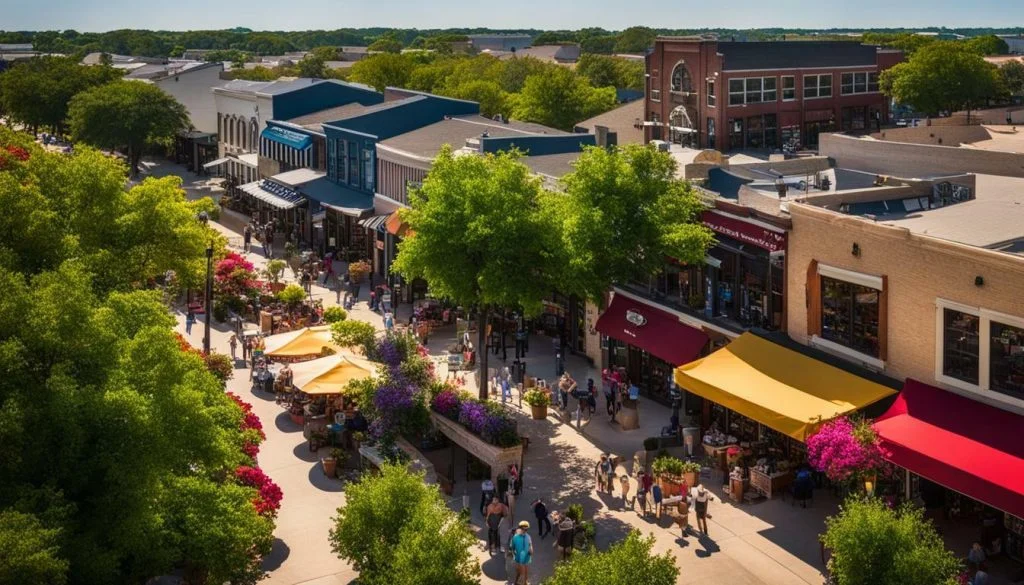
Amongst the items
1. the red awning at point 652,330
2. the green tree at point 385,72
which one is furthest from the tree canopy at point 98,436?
the green tree at point 385,72

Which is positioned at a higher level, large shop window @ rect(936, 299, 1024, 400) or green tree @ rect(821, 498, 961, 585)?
large shop window @ rect(936, 299, 1024, 400)

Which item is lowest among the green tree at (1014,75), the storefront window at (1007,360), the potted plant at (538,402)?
the potted plant at (538,402)

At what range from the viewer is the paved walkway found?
2839 cm

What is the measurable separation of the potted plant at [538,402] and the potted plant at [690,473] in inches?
312

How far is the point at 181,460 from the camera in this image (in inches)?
930

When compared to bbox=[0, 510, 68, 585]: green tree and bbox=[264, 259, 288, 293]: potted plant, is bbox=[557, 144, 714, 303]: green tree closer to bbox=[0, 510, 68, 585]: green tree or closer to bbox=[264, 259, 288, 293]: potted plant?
bbox=[0, 510, 68, 585]: green tree

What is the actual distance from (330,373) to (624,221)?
10824mm

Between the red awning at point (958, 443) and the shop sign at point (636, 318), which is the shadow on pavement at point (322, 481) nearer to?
the shop sign at point (636, 318)

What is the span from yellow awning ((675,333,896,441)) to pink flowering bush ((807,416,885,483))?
1.09 m

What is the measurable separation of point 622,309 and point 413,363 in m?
10.1

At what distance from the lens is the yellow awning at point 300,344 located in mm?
42562

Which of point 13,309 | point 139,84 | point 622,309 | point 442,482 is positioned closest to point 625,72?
point 139,84

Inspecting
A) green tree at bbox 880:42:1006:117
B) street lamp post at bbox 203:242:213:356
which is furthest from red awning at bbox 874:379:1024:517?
green tree at bbox 880:42:1006:117

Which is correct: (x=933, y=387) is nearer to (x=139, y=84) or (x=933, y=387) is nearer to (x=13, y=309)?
(x=13, y=309)
